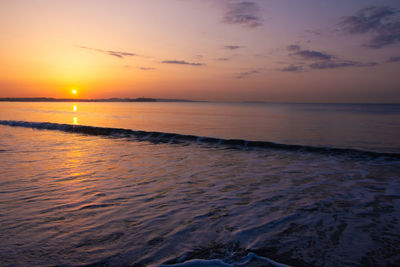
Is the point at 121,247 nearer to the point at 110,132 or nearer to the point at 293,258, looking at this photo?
the point at 293,258

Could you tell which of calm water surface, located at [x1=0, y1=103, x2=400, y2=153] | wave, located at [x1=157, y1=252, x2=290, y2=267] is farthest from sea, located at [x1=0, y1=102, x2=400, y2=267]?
calm water surface, located at [x1=0, y1=103, x2=400, y2=153]

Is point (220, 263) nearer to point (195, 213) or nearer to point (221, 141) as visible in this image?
point (195, 213)

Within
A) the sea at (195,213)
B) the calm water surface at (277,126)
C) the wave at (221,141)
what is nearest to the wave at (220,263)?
the sea at (195,213)

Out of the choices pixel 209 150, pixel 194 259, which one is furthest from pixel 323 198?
pixel 209 150

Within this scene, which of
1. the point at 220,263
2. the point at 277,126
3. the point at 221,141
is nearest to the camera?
the point at 220,263

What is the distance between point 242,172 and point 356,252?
5.86 metres

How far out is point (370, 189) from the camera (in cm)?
793

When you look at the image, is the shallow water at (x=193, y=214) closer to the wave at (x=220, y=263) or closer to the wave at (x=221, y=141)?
the wave at (x=220, y=263)

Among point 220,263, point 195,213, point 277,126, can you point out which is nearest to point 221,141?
point 195,213

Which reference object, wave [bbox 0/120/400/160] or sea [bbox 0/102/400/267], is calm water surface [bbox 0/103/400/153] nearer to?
wave [bbox 0/120/400/160]

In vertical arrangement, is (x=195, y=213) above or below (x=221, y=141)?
below

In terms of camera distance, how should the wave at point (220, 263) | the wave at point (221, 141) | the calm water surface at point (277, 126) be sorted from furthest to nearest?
the calm water surface at point (277, 126) → the wave at point (221, 141) → the wave at point (220, 263)

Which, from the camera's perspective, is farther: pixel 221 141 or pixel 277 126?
pixel 277 126

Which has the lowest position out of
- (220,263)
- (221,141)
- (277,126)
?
(220,263)
